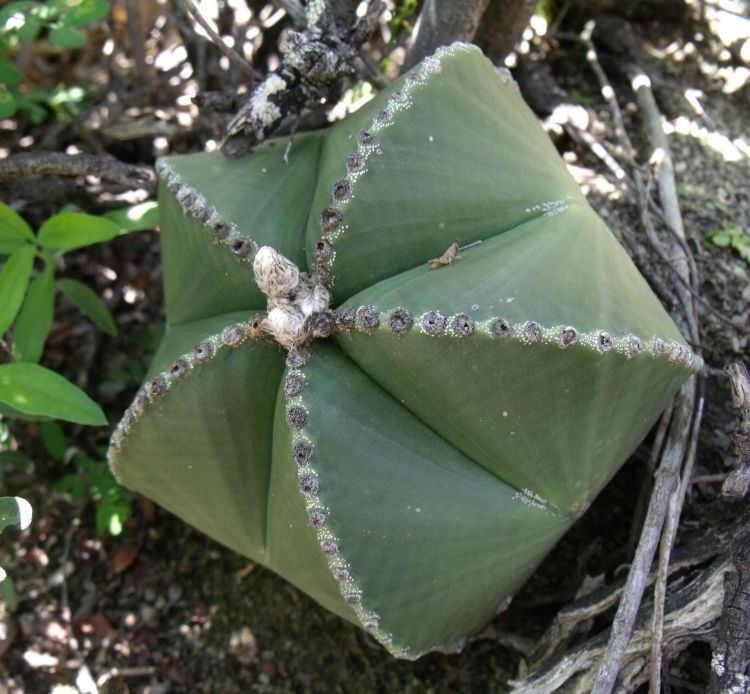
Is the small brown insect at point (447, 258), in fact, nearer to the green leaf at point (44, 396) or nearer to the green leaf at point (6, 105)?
the green leaf at point (44, 396)

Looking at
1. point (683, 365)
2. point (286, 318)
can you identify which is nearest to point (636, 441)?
point (683, 365)

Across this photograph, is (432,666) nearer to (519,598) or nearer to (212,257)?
(519,598)

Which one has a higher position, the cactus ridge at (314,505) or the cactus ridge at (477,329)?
the cactus ridge at (477,329)

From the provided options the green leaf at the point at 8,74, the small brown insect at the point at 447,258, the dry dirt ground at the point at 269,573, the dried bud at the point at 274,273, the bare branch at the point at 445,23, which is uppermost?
the bare branch at the point at 445,23

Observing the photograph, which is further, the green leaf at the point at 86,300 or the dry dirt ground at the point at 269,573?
the green leaf at the point at 86,300

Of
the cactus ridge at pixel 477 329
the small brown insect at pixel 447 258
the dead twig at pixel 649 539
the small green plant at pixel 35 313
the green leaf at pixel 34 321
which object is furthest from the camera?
the green leaf at pixel 34 321

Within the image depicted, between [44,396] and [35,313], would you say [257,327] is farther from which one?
[35,313]

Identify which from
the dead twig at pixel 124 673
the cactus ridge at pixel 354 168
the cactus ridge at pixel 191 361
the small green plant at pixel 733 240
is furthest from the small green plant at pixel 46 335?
the small green plant at pixel 733 240

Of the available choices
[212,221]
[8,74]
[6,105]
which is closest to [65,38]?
[6,105]
